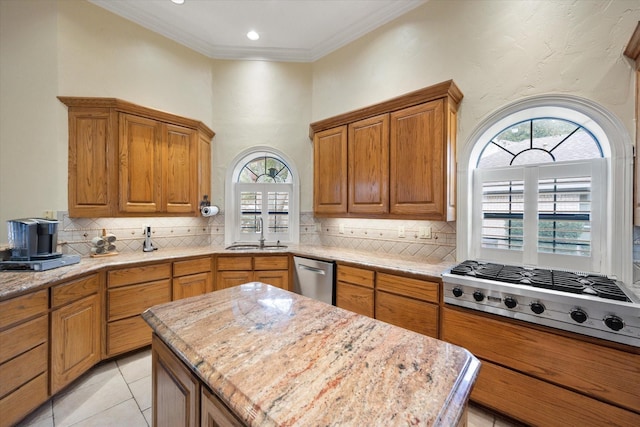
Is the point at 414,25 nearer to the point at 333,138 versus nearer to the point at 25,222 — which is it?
the point at 333,138

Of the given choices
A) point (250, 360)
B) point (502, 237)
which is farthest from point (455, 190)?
point (250, 360)

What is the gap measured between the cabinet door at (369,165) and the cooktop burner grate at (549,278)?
3.19 feet

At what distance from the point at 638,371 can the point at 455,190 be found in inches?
61.5

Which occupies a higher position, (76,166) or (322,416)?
(76,166)

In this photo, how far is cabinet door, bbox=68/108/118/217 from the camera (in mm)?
2562

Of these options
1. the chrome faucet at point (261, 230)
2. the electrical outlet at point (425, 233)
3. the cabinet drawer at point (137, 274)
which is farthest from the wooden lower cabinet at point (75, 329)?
the electrical outlet at point (425, 233)

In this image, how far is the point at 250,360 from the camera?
2.71 ft

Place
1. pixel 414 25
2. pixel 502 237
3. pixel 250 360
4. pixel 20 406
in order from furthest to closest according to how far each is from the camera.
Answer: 1. pixel 414 25
2. pixel 502 237
3. pixel 20 406
4. pixel 250 360

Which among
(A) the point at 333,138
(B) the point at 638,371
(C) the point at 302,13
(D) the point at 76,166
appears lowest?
(B) the point at 638,371

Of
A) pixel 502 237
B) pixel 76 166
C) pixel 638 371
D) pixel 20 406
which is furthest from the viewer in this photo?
pixel 76 166

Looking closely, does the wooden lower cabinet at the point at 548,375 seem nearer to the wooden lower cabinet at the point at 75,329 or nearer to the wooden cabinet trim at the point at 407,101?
the wooden cabinet trim at the point at 407,101

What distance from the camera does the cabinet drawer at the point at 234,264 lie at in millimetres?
2992

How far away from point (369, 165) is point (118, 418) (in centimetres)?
290

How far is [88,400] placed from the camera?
1.95m
